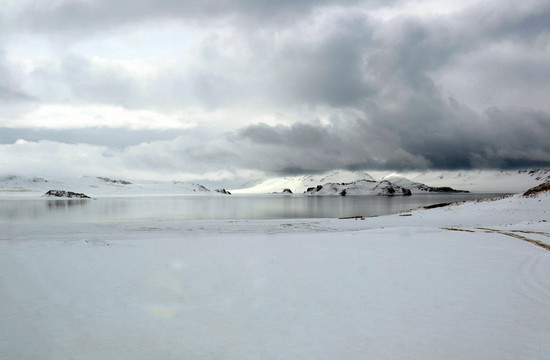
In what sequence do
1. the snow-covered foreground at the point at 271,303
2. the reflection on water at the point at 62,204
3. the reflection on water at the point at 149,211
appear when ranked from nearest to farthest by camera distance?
the snow-covered foreground at the point at 271,303 → the reflection on water at the point at 149,211 → the reflection on water at the point at 62,204

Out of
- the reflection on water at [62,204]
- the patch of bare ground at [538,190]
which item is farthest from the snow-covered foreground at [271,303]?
the reflection on water at [62,204]

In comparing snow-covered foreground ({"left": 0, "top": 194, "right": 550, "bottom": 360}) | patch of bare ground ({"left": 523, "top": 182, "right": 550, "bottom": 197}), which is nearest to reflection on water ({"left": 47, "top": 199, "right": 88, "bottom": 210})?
snow-covered foreground ({"left": 0, "top": 194, "right": 550, "bottom": 360})

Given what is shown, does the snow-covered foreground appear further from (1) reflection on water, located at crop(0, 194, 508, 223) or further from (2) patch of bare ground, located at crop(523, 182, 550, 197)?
(2) patch of bare ground, located at crop(523, 182, 550, 197)

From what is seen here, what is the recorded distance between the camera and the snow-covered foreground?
23.3ft

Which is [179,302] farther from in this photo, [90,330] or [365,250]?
[365,250]

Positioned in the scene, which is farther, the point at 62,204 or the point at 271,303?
the point at 62,204

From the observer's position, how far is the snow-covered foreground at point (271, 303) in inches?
279

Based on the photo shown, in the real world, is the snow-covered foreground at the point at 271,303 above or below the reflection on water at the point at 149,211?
above

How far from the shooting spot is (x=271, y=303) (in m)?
9.59

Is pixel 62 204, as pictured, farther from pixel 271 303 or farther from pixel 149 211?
pixel 271 303

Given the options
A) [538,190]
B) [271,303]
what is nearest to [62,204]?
[271,303]

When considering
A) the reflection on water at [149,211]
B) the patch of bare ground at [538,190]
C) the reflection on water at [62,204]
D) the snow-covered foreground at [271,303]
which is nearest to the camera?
the snow-covered foreground at [271,303]

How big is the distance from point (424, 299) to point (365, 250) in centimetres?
758

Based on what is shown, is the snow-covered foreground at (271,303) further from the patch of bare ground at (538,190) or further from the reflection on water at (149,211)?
the patch of bare ground at (538,190)
